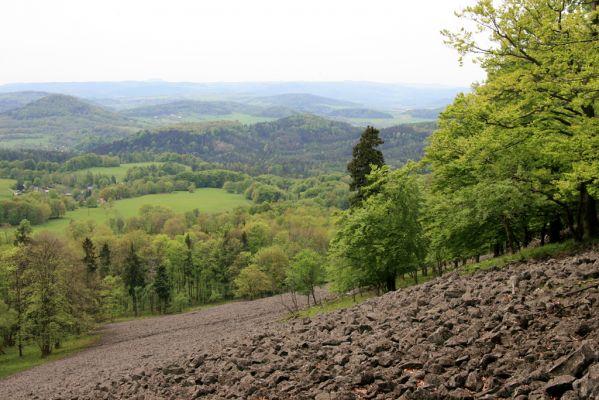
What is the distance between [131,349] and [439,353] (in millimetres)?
46153

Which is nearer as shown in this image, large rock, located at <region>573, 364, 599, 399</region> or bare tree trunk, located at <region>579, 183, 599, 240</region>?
large rock, located at <region>573, 364, 599, 399</region>

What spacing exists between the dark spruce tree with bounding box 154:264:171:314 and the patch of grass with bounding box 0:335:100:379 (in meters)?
25.0

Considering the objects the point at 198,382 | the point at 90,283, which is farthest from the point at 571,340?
the point at 90,283

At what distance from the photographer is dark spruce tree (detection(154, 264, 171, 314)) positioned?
9400 centimetres

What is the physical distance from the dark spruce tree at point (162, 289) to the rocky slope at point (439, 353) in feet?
243

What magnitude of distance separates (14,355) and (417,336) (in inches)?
2342

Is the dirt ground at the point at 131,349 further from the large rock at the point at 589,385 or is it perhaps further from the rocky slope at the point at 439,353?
the large rock at the point at 589,385

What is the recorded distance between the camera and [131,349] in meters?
51.7

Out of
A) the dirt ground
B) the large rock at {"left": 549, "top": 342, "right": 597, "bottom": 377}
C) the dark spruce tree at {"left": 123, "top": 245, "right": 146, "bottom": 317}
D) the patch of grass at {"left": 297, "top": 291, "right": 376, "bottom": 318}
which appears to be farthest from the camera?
the dark spruce tree at {"left": 123, "top": 245, "right": 146, "bottom": 317}

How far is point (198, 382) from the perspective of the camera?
59.7ft

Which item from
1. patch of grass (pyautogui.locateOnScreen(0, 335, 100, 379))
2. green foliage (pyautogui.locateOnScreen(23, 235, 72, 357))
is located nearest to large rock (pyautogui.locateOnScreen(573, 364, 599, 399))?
patch of grass (pyautogui.locateOnScreen(0, 335, 100, 379))

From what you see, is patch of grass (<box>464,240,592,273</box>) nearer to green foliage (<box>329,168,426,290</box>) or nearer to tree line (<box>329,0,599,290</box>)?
tree line (<box>329,0,599,290</box>)

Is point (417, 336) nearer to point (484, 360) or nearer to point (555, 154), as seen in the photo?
point (484, 360)

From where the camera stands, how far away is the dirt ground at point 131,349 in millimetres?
30452
